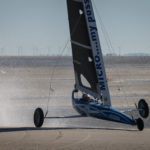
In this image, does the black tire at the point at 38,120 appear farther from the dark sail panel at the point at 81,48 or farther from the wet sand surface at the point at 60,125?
the dark sail panel at the point at 81,48

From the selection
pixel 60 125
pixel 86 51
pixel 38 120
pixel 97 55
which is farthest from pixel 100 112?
pixel 86 51

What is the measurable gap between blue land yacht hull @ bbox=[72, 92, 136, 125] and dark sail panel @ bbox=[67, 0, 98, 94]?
0.64m

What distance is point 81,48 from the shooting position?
18.8 meters

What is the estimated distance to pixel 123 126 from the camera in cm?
1878

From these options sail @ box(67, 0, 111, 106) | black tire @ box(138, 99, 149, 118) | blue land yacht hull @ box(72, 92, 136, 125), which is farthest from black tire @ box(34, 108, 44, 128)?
black tire @ box(138, 99, 149, 118)

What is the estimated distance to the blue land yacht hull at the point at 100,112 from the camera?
16.4 metres

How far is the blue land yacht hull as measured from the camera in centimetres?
1644

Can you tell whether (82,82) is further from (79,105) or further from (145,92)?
(145,92)

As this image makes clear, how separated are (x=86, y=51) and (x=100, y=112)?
107 inches

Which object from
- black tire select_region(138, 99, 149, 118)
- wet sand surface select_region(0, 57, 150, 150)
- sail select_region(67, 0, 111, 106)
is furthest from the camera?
sail select_region(67, 0, 111, 106)

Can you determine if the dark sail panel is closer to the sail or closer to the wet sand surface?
the sail

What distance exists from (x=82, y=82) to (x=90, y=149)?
8.26 meters

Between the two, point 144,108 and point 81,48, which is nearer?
point 144,108

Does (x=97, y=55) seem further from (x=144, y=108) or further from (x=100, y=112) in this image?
(x=144, y=108)
